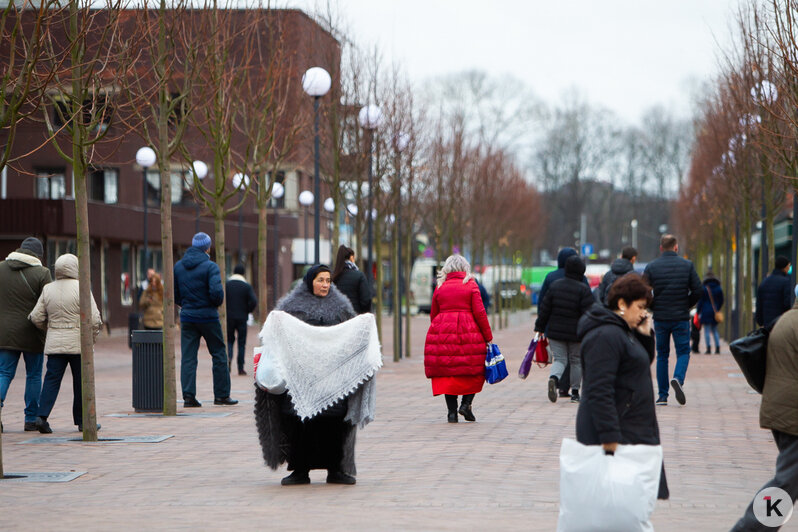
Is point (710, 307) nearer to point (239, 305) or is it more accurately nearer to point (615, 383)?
point (239, 305)

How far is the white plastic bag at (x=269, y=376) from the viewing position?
28.8ft

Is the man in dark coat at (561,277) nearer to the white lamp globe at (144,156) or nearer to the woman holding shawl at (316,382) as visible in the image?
the woman holding shawl at (316,382)

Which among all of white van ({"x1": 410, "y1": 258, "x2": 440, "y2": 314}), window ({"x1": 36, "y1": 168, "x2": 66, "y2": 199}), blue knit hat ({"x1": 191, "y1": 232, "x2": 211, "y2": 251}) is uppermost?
window ({"x1": 36, "y1": 168, "x2": 66, "y2": 199})

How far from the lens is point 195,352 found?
15.4 meters

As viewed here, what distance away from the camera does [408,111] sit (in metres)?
28.3

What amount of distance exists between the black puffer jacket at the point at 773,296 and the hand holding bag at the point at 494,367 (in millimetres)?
6296

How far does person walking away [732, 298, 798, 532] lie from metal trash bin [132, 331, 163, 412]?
882 cm

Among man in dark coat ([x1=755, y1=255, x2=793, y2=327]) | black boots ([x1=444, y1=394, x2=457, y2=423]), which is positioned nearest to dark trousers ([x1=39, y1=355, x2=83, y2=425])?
black boots ([x1=444, y1=394, x2=457, y2=423])

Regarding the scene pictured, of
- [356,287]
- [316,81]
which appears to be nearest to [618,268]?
[356,287]

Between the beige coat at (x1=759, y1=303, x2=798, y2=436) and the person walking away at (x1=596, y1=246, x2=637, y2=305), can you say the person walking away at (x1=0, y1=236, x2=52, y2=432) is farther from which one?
the beige coat at (x1=759, y1=303, x2=798, y2=436)

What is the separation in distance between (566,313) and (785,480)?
936 centimetres

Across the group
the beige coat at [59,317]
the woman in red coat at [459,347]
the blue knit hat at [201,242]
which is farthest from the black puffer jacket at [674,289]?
the beige coat at [59,317]

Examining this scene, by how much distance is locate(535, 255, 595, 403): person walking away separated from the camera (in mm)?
15773

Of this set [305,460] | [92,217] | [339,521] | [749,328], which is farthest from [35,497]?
[92,217]
